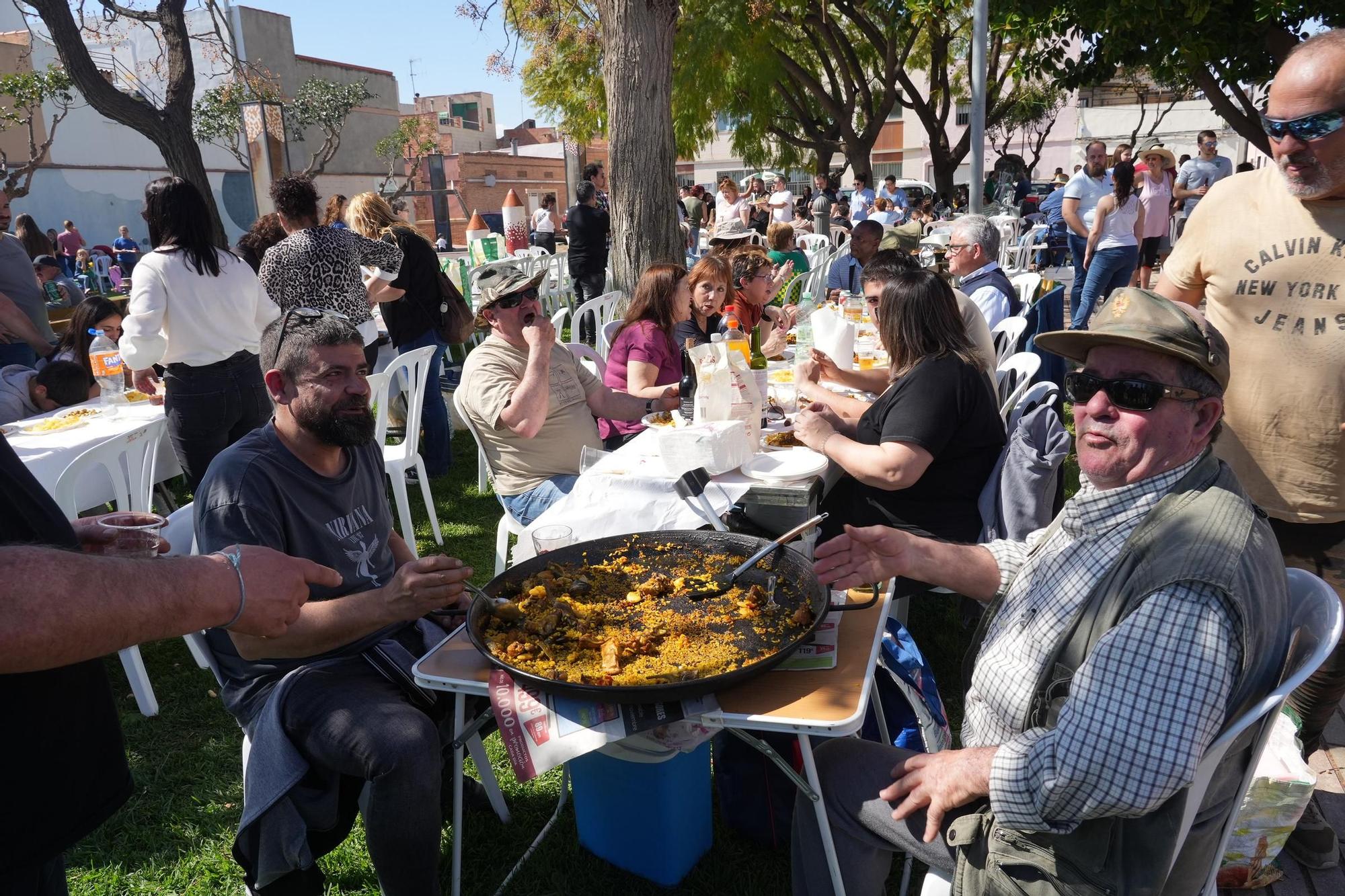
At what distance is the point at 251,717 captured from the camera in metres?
2.19

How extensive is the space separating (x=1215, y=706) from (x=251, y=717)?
208 centimetres

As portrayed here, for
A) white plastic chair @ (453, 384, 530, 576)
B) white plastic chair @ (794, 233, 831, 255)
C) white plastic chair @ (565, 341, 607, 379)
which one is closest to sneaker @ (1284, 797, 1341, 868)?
white plastic chair @ (453, 384, 530, 576)

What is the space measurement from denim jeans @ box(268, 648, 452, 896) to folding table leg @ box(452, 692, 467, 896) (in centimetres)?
4

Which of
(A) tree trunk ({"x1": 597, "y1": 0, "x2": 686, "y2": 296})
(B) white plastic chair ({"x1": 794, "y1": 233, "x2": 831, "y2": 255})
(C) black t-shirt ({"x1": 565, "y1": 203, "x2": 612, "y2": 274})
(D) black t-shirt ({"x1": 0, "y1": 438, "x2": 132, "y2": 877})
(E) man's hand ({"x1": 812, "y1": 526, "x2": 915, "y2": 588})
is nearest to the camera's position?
(D) black t-shirt ({"x1": 0, "y1": 438, "x2": 132, "y2": 877})

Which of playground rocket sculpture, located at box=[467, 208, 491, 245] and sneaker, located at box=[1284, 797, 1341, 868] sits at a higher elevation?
playground rocket sculpture, located at box=[467, 208, 491, 245]

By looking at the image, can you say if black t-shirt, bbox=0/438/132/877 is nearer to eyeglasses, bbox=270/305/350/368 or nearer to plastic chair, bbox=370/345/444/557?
eyeglasses, bbox=270/305/350/368

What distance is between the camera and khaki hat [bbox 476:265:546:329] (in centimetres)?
361

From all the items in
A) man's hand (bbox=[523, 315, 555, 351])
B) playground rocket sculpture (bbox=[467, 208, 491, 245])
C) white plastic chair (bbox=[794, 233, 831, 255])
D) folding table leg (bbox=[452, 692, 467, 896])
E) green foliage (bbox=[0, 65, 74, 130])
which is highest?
green foliage (bbox=[0, 65, 74, 130])

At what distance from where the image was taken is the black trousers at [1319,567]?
247cm

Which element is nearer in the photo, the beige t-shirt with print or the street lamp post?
the beige t-shirt with print

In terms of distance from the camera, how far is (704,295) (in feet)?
16.3

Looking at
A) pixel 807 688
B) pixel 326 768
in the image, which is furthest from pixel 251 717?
pixel 807 688

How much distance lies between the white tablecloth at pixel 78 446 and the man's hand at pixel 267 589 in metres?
2.48

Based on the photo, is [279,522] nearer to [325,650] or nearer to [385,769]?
[325,650]
